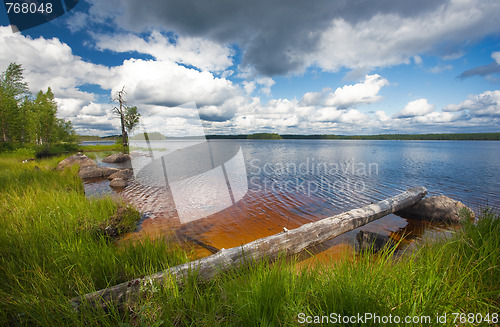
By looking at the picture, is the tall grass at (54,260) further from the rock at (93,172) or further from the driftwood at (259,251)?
the rock at (93,172)

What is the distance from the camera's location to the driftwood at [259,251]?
2555mm

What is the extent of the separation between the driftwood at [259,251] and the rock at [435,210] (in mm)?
439

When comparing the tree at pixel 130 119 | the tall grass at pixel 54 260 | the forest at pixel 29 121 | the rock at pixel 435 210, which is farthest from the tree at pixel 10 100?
the rock at pixel 435 210

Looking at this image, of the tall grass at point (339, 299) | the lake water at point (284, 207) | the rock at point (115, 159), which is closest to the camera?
the tall grass at point (339, 299)

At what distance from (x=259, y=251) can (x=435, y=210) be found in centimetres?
893

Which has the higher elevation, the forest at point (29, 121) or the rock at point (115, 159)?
the forest at point (29, 121)

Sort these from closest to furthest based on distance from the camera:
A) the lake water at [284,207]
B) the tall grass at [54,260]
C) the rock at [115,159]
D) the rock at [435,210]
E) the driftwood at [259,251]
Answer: the tall grass at [54,260], the driftwood at [259,251], the lake water at [284,207], the rock at [435,210], the rock at [115,159]

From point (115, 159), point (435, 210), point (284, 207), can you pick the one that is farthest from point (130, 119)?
point (435, 210)

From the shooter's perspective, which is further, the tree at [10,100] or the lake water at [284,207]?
the tree at [10,100]

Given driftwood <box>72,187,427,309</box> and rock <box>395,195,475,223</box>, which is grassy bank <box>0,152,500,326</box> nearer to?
driftwood <box>72,187,427,309</box>

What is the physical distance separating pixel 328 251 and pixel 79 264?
572cm

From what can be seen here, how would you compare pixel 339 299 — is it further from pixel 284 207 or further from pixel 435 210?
pixel 435 210

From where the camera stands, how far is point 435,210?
26.6 ft

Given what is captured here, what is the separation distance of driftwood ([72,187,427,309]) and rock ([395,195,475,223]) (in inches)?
17.3
